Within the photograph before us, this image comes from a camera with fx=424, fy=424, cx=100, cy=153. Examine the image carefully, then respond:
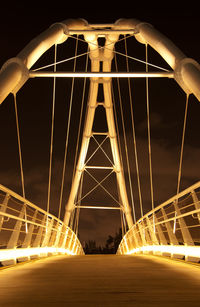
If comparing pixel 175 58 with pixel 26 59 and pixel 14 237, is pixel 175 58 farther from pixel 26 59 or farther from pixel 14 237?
pixel 14 237

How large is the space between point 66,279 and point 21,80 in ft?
18.2

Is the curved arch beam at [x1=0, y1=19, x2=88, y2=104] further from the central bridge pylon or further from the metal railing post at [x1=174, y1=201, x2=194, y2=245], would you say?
the metal railing post at [x1=174, y1=201, x2=194, y2=245]

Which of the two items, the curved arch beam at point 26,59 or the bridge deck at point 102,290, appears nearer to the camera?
the bridge deck at point 102,290

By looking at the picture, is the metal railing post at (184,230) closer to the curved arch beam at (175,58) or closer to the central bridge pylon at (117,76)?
the central bridge pylon at (117,76)

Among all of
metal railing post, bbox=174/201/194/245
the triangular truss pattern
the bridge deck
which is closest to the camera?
the bridge deck

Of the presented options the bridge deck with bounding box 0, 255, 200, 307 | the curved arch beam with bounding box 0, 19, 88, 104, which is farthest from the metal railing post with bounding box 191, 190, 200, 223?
the curved arch beam with bounding box 0, 19, 88, 104

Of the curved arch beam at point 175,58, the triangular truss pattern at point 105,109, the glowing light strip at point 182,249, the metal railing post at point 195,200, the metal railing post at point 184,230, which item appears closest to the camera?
the metal railing post at point 195,200

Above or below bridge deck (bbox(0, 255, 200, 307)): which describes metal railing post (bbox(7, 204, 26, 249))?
above

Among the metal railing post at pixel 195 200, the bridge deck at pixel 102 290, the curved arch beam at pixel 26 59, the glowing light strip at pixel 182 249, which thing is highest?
the curved arch beam at pixel 26 59

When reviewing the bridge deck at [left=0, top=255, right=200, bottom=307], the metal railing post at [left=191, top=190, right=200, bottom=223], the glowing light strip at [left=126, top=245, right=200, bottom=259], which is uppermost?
the metal railing post at [left=191, top=190, right=200, bottom=223]

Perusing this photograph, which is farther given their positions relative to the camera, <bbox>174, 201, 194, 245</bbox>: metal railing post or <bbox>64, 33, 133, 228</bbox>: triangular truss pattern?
<bbox>64, 33, 133, 228</bbox>: triangular truss pattern

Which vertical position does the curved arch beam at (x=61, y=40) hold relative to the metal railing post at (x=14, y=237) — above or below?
above

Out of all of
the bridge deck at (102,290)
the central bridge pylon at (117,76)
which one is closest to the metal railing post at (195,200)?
the central bridge pylon at (117,76)

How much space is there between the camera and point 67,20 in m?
11.6
